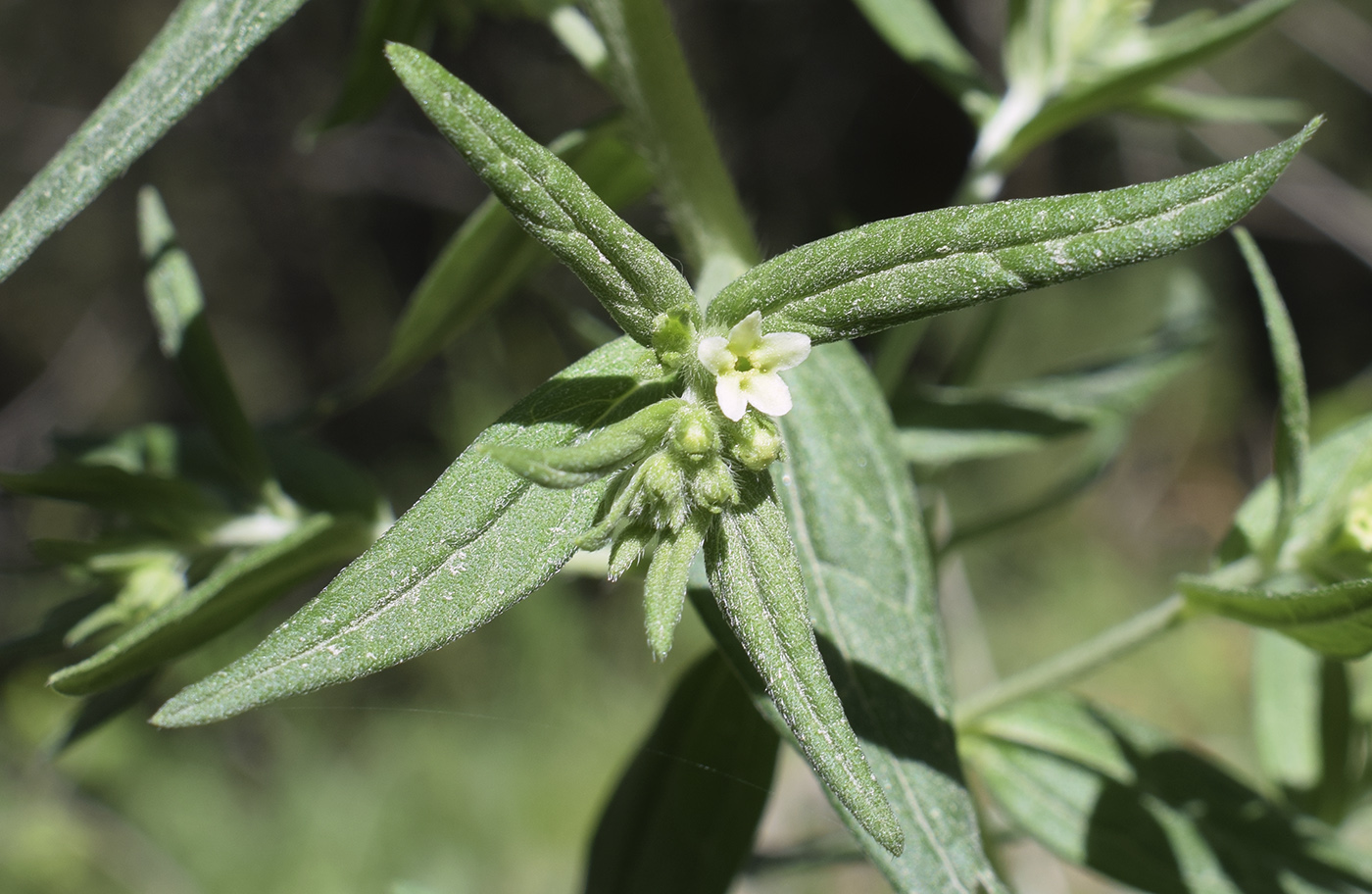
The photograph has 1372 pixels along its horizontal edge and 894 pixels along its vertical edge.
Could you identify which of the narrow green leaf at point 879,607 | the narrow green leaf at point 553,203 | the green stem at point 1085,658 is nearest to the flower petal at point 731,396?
the narrow green leaf at point 553,203

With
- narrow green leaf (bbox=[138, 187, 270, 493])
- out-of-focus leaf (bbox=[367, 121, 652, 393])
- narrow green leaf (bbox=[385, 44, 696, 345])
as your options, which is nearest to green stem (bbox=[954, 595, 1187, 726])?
narrow green leaf (bbox=[385, 44, 696, 345])

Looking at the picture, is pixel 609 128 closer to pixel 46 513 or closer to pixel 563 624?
pixel 563 624

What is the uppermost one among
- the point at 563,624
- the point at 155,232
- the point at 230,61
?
the point at 563,624

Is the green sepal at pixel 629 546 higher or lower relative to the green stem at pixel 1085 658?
lower

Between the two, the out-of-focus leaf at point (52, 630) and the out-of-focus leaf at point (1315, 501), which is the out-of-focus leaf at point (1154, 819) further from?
the out-of-focus leaf at point (52, 630)

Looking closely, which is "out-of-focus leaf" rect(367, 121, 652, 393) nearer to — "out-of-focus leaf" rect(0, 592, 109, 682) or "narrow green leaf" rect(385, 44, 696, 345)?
"narrow green leaf" rect(385, 44, 696, 345)

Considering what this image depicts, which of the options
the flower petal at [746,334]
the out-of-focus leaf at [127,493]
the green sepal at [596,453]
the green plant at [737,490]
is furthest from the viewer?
the out-of-focus leaf at [127,493]

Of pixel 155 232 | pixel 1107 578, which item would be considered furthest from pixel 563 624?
pixel 155 232
